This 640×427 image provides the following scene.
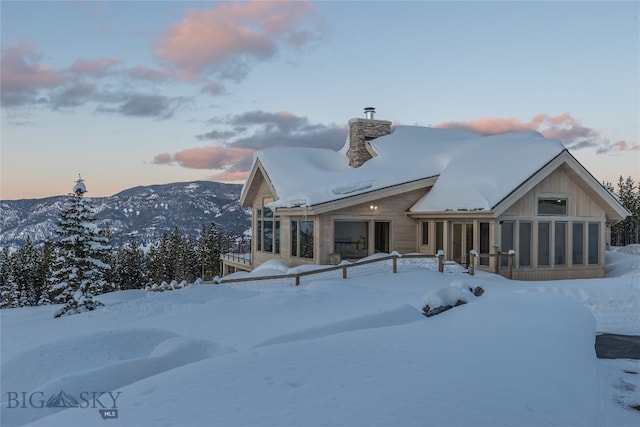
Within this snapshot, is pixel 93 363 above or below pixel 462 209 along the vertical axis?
below

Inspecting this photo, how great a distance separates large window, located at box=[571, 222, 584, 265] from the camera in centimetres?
1905

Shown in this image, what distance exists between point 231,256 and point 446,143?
1639 centimetres

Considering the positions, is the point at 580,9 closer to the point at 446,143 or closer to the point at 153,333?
the point at 446,143

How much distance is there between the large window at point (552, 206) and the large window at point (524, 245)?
3.14 ft

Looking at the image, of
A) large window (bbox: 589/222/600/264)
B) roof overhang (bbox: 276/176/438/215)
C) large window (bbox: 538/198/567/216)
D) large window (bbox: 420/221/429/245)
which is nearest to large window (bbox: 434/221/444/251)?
large window (bbox: 420/221/429/245)

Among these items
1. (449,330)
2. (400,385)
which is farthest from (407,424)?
(449,330)

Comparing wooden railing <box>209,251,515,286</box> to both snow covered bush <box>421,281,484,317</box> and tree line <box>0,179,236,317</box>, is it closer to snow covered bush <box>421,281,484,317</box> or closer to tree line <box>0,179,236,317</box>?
snow covered bush <box>421,281,484,317</box>

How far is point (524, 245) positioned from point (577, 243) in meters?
2.87

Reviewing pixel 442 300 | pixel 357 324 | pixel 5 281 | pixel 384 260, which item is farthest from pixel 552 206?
pixel 5 281

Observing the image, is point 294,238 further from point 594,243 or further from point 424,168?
point 594,243

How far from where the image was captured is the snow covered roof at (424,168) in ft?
60.4

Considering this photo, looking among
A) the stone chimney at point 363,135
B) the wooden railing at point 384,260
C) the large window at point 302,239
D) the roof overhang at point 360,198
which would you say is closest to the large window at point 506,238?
the wooden railing at point 384,260

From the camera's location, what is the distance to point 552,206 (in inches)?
739

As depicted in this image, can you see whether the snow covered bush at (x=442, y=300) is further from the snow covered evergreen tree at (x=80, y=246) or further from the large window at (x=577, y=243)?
the snow covered evergreen tree at (x=80, y=246)
